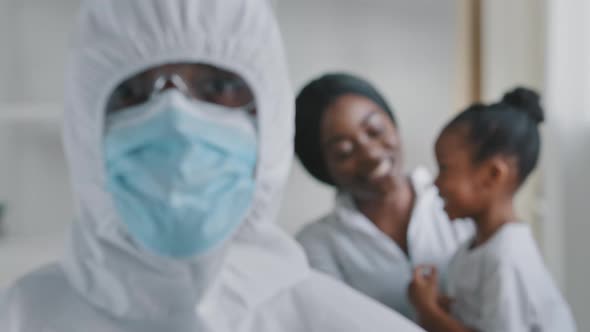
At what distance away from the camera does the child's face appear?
4.34 feet

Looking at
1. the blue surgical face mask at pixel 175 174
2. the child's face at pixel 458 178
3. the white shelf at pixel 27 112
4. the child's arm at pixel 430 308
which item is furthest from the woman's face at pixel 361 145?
the white shelf at pixel 27 112

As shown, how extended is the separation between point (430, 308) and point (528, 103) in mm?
448

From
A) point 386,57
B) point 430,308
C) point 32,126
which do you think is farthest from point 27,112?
point 430,308

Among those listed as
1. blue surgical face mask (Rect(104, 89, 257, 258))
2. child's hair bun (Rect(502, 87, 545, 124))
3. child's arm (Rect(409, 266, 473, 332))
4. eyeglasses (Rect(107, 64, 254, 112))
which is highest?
eyeglasses (Rect(107, 64, 254, 112))

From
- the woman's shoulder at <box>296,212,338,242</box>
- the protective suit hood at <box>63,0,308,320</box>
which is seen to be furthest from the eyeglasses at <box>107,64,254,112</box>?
the woman's shoulder at <box>296,212,338,242</box>

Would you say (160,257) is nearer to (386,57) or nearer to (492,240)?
(492,240)

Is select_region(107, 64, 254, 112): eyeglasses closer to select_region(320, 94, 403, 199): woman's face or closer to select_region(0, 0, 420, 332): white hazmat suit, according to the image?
select_region(0, 0, 420, 332): white hazmat suit

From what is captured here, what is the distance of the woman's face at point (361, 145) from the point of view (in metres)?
1.33

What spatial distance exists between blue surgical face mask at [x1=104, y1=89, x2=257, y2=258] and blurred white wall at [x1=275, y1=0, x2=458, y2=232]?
1.36 metres

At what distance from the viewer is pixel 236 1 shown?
942 mm

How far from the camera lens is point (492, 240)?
1.26 meters

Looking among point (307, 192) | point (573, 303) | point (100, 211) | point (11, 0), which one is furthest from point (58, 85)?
point (573, 303)

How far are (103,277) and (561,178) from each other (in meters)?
1.32

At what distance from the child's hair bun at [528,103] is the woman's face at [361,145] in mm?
240
